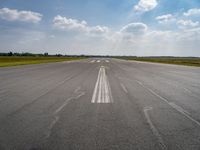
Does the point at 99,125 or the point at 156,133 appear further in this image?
the point at 99,125

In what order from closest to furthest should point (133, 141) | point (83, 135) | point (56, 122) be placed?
point (133, 141) < point (83, 135) < point (56, 122)

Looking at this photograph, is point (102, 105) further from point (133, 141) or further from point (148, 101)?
point (133, 141)

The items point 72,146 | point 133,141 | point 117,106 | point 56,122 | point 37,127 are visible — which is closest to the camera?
point 72,146

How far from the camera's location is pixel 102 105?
20.8 ft

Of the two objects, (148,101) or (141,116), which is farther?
(148,101)

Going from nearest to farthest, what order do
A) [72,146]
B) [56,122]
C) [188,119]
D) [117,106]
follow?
[72,146], [56,122], [188,119], [117,106]

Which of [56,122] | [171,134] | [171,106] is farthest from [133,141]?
[171,106]

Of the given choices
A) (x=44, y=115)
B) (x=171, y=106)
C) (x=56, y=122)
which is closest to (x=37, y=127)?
(x=56, y=122)

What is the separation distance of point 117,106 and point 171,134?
2447 mm

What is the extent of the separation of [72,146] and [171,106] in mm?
4238

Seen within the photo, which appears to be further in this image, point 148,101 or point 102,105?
point 148,101

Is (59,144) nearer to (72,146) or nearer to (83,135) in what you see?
(72,146)

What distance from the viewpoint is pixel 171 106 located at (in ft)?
20.8

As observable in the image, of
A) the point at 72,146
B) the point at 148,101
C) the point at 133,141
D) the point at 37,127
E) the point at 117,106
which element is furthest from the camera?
the point at 148,101
